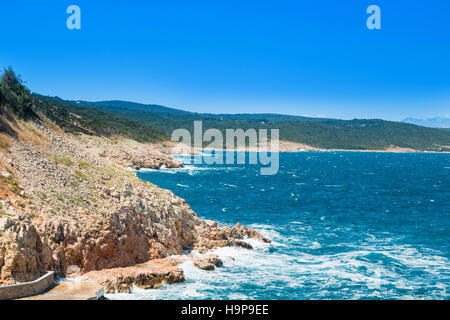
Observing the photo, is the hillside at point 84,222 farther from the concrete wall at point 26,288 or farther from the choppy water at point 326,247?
the choppy water at point 326,247

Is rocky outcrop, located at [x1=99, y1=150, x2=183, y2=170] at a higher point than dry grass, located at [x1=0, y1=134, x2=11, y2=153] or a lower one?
lower

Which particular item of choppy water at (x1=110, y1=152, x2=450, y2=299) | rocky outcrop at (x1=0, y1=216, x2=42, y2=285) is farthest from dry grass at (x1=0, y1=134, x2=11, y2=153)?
choppy water at (x1=110, y1=152, x2=450, y2=299)

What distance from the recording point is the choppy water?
63.6 feet

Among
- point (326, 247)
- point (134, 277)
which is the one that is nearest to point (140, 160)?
point (326, 247)

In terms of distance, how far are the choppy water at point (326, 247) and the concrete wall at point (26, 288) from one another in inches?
129

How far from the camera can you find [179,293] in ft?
59.1

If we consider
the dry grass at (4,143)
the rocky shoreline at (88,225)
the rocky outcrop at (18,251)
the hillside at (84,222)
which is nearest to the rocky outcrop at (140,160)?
the hillside at (84,222)

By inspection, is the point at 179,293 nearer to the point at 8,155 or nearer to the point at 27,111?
the point at 8,155

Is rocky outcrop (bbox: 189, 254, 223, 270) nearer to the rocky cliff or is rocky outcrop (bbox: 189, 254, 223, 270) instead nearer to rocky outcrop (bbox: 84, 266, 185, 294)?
the rocky cliff

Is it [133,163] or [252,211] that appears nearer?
[252,211]

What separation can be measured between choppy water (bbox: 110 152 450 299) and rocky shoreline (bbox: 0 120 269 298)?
156cm

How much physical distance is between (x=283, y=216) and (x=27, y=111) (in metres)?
28.8
